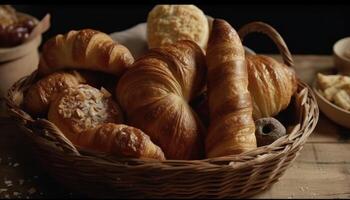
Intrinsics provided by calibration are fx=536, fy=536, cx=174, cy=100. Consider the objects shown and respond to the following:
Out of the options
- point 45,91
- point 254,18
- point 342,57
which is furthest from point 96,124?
point 254,18

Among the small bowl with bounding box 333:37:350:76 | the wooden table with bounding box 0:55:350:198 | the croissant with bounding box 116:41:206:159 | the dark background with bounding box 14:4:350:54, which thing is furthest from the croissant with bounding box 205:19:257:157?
the dark background with bounding box 14:4:350:54

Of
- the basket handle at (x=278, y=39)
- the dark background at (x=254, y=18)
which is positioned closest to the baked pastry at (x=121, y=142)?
the basket handle at (x=278, y=39)

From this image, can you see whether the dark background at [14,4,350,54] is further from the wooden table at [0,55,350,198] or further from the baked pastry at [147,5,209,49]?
the wooden table at [0,55,350,198]

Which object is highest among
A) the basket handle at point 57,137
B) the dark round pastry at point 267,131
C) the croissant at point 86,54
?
the croissant at point 86,54

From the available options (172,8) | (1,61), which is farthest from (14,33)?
(172,8)

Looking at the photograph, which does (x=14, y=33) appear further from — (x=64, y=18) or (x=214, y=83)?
(x=214, y=83)

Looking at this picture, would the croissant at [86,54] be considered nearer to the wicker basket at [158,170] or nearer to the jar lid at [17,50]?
the wicker basket at [158,170]
